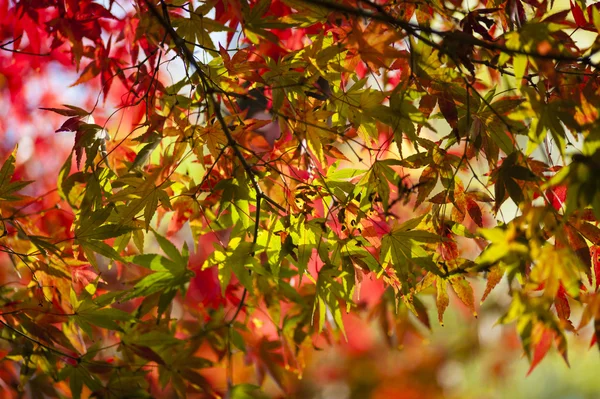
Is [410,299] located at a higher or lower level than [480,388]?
higher

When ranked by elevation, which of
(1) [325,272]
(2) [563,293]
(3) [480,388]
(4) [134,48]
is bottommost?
(3) [480,388]

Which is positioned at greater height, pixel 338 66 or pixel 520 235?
pixel 338 66

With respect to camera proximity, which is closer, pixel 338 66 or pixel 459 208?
pixel 338 66

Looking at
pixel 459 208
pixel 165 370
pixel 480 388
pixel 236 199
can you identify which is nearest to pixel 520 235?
pixel 459 208

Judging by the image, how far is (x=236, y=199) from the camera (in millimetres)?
979

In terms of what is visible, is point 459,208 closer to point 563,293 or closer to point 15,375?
point 563,293

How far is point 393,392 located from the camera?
3.45 m

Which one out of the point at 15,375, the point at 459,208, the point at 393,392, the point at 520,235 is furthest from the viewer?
the point at 393,392

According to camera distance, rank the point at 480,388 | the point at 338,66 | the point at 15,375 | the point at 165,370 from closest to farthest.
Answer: the point at 338,66
the point at 165,370
the point at 15,375
the point at 480,388

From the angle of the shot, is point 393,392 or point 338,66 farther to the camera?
point 393,392

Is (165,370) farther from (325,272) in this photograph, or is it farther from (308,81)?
(308,81)

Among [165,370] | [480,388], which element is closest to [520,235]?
[165,370]

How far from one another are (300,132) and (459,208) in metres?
0.32

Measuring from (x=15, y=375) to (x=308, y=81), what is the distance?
124cm
